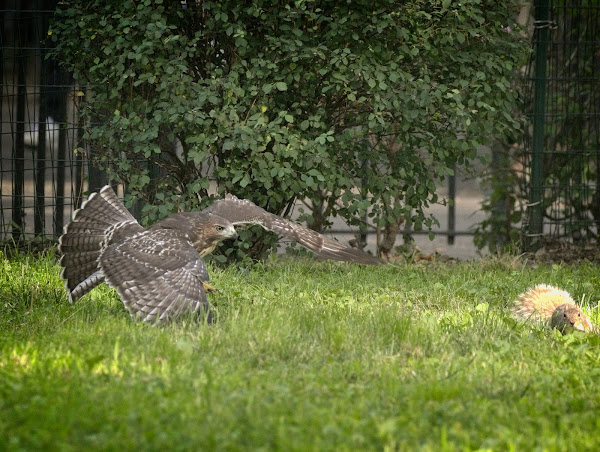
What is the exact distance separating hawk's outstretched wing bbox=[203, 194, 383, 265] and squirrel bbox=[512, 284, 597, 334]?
1.10 meters

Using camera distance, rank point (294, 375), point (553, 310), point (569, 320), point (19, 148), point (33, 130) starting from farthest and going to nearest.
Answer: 1. point (19, 148)
2. point (33, 130)
3. point (553, 310)
4. point (569, 320)
5. point (294, 375)

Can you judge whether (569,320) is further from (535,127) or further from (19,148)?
(19,148)

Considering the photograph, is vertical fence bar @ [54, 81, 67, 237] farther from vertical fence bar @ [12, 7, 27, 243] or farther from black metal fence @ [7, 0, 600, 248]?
vertical fence bar @ [12, 7, 27, 243]

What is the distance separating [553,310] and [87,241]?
127 inches

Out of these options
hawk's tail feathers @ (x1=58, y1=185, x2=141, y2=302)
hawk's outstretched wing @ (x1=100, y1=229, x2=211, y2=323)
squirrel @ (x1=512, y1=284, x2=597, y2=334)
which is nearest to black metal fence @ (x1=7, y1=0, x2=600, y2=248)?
hawk's tail feathers @ (x1=58, y1=185, x2=141, y2=302)

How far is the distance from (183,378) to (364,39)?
4.34 m

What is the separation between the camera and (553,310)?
19.7 feet

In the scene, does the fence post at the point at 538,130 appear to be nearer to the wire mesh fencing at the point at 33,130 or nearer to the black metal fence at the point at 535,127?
the black metal fence at the point at 535,127

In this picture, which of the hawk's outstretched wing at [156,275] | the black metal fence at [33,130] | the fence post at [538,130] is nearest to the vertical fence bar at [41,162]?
the black metal fence at [33,130]

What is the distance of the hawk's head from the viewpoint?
20.1 feet

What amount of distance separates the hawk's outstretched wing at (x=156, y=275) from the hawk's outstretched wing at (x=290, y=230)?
1.90 feet

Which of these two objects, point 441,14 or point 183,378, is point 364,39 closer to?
point 441,14

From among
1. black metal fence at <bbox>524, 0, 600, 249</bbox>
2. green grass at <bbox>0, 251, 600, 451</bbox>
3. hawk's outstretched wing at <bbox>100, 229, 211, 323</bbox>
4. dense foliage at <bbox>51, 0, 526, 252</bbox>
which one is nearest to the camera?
green grass at <bbox>0, 251, 600, 451</bbox>

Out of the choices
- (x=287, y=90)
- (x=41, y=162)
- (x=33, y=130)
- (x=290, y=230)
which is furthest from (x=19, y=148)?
(x=290, y=230)
